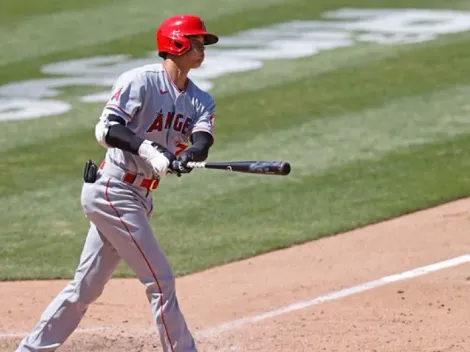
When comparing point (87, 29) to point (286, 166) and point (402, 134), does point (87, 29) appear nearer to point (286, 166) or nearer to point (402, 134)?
point (402, 134)

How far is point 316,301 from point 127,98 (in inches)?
88.9

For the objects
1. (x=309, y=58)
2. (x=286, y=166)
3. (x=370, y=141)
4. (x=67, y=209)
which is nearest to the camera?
(x=286, y=166)

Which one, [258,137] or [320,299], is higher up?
[320,299]

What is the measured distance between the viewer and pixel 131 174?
586 centimetres

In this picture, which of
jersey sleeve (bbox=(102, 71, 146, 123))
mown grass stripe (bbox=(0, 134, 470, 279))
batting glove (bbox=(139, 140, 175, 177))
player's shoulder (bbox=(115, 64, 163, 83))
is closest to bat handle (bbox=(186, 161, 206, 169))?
batting glove (bbox=(139, 140, 175, 177))

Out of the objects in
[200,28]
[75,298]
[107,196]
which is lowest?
[75,298]

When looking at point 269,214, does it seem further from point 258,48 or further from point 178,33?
point 258,48

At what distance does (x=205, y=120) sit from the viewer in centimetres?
600

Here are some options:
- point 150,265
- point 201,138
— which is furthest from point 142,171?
point 150,265

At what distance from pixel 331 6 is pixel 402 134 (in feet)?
18.4

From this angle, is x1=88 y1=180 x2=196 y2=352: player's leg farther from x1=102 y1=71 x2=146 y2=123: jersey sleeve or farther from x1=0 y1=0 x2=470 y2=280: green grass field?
x1=0 y1=0 x2=470 y2=280: green grass field

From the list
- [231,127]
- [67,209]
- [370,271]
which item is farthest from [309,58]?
[370,271]

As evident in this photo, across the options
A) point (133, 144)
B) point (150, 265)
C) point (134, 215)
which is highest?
point (133, 144)

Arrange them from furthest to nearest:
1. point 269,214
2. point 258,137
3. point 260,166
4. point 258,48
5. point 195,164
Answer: point 258,48 → point 258,137 → point 269,214 → point 195,164 → point 260,166
